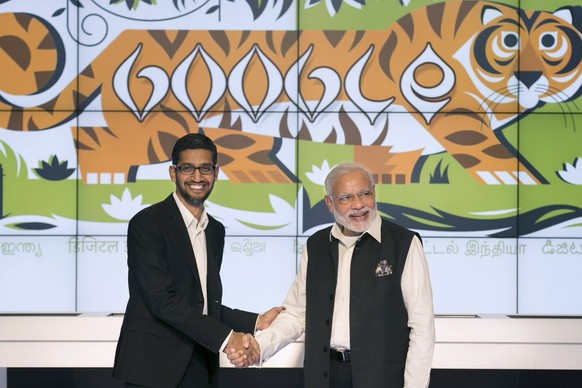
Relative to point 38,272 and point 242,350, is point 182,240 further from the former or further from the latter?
point 38,272

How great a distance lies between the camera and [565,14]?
6473 millimetres

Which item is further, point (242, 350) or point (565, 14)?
point (565, 14)

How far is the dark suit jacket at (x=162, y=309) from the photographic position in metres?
2.88

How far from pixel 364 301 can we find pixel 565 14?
4681 millimetres

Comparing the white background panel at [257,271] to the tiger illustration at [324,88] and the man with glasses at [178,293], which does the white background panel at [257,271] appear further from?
the man with glasses at [178,293]

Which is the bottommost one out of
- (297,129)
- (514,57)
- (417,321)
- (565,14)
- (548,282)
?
(548,282)

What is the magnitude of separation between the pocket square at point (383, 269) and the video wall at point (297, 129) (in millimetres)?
3705

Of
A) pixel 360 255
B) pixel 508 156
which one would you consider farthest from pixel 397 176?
pixel 360 255

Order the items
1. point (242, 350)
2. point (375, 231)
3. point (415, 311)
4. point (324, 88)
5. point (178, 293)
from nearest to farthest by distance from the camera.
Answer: point (415, 311), point (375, 231), point (178, 293), point (242, 350), point (324, 88)

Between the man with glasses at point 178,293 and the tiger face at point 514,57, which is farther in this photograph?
the tiger face at point 514,57

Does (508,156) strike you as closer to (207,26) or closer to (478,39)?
(478,39)

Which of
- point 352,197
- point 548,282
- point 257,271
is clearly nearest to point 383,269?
point 352,197

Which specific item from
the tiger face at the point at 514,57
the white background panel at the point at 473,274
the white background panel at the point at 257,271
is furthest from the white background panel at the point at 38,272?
the tiger face at the point at 514,57

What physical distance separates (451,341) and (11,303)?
13.2ft
